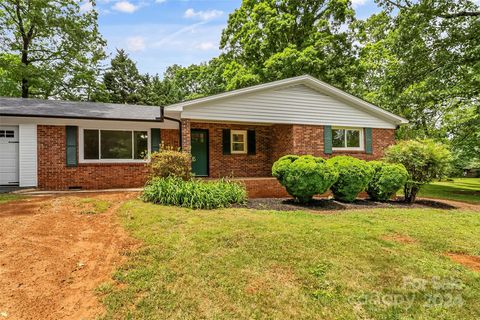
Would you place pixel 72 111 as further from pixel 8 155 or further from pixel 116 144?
pixel 8 155

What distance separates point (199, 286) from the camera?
3.11 m

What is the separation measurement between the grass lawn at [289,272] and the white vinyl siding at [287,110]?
5755 mm

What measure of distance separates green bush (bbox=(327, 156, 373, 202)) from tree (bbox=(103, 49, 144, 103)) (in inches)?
966

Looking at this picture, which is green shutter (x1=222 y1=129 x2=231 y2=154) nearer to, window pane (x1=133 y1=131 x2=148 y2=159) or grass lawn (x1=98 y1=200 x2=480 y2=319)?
window pane (x1=133 y1=131 x2=148 y2=159)

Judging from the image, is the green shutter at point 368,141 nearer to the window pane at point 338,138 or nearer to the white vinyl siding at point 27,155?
the window pane at point 338,138

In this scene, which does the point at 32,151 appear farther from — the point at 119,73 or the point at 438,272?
the point at 119,73

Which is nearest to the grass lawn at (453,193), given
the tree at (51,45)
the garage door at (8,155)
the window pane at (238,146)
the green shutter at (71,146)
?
the window pane at (238,146)

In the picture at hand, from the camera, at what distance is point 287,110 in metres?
11.5

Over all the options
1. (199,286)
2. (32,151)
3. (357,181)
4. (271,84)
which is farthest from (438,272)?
(32,151)

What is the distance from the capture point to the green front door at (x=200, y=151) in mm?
12331

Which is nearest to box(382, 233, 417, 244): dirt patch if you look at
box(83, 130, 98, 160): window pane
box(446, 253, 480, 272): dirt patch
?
box(446, 253, 480, 272): dirt patch

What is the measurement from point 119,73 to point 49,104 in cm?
1837

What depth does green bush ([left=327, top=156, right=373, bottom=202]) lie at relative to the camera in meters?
8.20

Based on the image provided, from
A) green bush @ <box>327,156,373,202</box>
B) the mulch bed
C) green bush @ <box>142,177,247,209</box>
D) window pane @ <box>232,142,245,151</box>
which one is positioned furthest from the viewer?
window pane @ <box>232,142,245,151</box>
